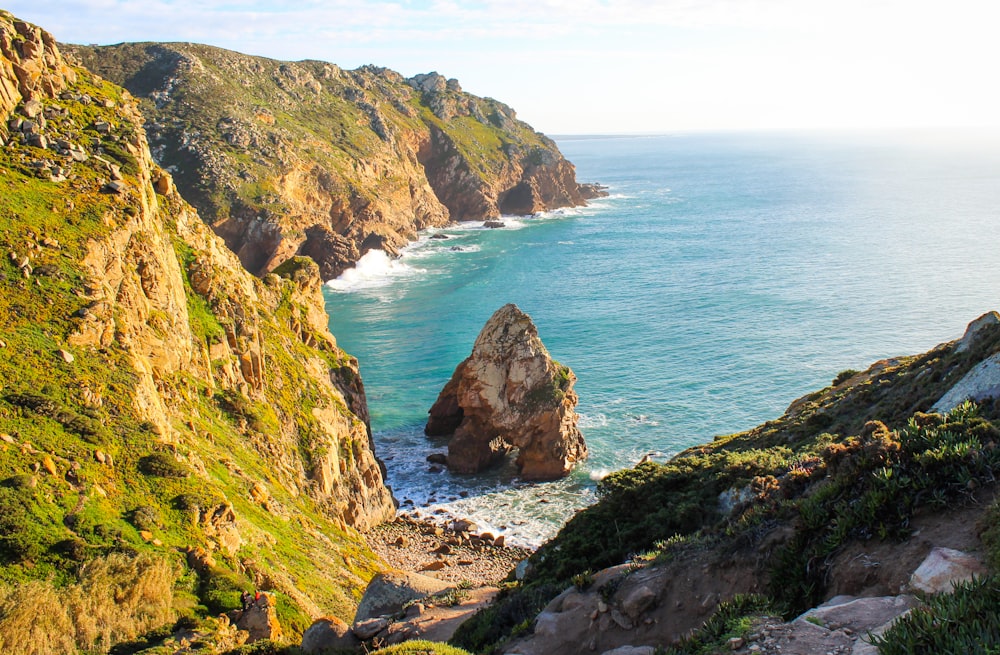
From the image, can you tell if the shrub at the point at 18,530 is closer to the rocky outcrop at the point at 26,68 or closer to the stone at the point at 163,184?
the rocky outcrop at the point at 26,68

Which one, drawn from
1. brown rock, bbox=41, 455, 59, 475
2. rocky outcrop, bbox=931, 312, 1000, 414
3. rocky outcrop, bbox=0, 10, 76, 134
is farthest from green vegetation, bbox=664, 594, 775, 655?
rocky outcrop, bbox=0, 10, 76, 134

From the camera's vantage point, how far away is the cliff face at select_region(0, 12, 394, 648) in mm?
20750

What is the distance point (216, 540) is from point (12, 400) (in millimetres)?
7826

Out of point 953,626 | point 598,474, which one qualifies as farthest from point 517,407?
point 953,626

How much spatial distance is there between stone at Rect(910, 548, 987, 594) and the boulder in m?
14.3

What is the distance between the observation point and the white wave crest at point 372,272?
3720 inches

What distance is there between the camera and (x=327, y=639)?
1719 cm

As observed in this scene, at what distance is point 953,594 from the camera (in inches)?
325

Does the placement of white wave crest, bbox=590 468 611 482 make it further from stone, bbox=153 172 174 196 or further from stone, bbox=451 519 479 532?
stone, bbox=153 172 174 196

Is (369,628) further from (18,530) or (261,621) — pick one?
(18,530)

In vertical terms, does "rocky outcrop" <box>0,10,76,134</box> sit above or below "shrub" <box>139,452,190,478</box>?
above

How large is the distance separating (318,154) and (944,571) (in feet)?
359

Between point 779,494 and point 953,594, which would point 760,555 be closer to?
point 779,494

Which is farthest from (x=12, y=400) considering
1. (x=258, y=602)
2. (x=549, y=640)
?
(x=549, y=640)
